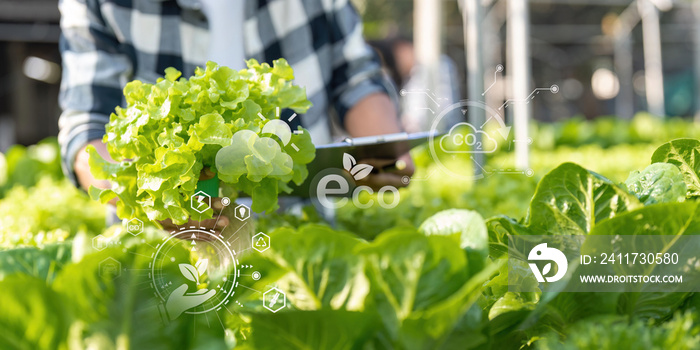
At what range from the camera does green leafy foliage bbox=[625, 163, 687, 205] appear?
0.84m

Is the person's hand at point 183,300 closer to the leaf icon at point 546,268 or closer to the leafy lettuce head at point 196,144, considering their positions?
the leafy lettuce head at point 196,144

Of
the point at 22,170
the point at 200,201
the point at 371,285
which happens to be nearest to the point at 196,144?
the point at 200,201

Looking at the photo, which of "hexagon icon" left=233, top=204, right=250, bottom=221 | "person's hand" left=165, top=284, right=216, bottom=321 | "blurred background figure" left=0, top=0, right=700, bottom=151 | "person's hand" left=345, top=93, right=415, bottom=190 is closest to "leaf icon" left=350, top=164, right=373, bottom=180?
"hexagon icon" left=233, top=204, right=250, bottom=221

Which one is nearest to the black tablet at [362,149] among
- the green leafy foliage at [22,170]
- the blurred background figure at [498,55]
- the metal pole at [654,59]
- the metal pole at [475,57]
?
the blurred background figure at [498,55]

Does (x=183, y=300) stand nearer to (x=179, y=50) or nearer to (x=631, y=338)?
(x=631, y=338)

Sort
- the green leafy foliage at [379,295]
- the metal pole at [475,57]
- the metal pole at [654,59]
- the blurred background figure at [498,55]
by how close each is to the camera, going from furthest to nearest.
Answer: the metal pole at [654,59]
the blurred background figure at [498,55]
the metal pole at [475,57]
the green leafy foliage at [379,295]

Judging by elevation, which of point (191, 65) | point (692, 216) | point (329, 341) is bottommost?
point (329, 341)

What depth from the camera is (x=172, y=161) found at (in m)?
0.83

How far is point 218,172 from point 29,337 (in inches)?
13.4

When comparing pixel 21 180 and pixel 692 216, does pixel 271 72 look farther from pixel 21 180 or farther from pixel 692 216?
pixel 21 180

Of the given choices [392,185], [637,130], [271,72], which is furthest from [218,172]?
[637,130]

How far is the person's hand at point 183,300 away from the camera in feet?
2.16

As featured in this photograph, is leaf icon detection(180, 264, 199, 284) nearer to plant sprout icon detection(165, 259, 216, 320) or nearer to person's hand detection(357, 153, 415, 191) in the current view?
plant sprout icon detection(165, 259, 216, 320)
